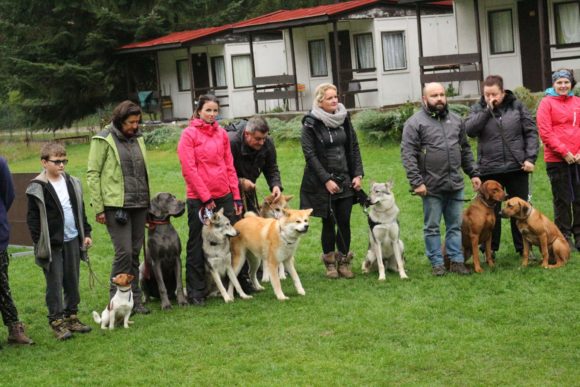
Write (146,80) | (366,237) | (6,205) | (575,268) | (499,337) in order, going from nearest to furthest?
(499,337) < (6,205) < (575,268) < (366,237) < (146,80)

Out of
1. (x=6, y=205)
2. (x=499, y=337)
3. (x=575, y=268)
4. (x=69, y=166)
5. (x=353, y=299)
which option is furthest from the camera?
(x=69, y=166)

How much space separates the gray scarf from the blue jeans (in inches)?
44.7

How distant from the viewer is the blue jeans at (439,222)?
9.20m

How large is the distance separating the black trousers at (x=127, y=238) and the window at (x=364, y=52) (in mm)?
20089

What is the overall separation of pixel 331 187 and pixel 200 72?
2558 cm

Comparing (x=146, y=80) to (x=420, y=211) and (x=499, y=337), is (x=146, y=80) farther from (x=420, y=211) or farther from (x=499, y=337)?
(x=499, y=337)

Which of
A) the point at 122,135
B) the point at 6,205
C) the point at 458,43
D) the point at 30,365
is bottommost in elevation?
the point at 30,365

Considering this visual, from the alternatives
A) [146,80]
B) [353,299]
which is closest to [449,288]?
[353,299]

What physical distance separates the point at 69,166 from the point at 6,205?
54.6 ft

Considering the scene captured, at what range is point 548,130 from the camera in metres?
9.81

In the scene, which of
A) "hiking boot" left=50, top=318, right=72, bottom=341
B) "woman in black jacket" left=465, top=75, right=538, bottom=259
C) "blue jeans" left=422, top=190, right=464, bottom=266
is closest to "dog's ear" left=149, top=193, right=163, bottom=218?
"hiking boot" left=50, top=318, right=72, bottom=341

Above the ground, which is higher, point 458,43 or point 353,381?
point 458,43

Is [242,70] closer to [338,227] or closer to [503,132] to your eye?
[338,227]

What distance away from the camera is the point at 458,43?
24.4 meters
